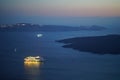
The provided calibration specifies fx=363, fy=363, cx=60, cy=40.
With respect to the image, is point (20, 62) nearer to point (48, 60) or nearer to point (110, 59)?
point (48, 60)

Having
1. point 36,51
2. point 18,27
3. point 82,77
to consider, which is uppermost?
point 18,27

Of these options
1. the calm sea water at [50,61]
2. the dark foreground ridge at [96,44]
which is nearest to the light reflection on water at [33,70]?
the calm sea water at [50,61]

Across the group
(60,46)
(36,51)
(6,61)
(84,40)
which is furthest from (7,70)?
(84,40)

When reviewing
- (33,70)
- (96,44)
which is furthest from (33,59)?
(96,44)

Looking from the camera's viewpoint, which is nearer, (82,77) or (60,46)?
(82,77)

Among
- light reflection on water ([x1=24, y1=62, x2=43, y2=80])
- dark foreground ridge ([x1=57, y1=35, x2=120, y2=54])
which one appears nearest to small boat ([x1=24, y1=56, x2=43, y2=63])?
light reflection on water ([x1=24, y1=62, x2=43, y2=80])

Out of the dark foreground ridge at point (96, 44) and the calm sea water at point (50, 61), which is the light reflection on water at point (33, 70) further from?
the dark foreground ridge at point (96, 44)

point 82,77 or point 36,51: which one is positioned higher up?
point 36,51

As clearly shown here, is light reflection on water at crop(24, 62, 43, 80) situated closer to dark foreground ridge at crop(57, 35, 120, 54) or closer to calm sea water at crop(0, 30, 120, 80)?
calm sea water at crop(0, 30, 120, 80)
